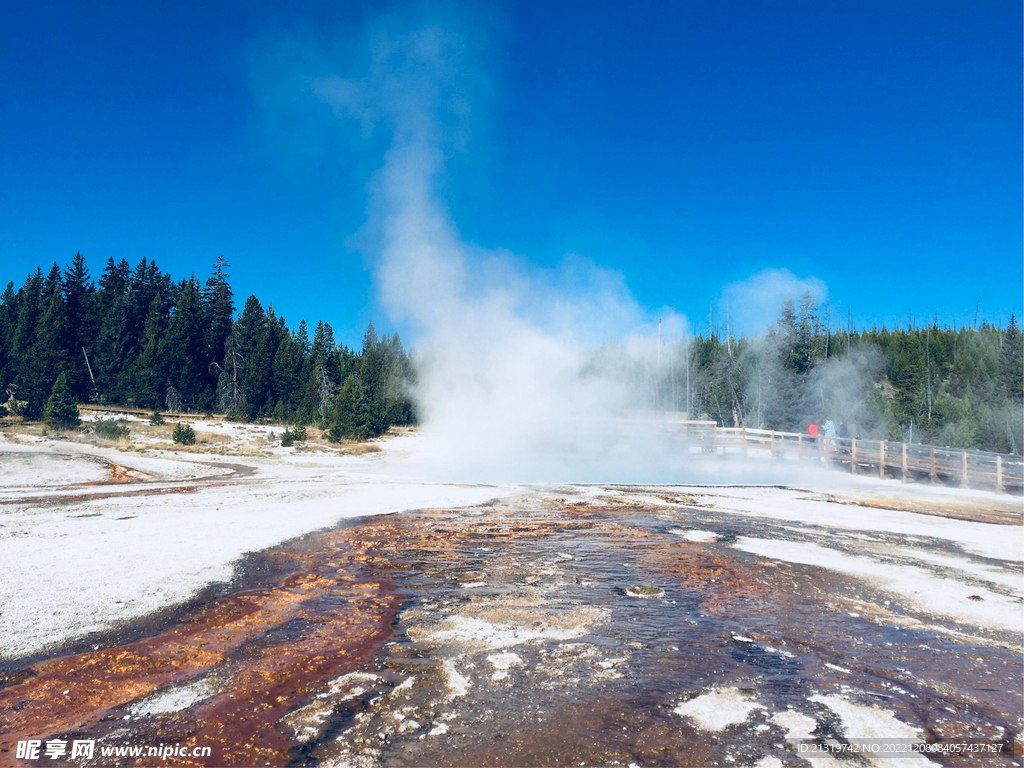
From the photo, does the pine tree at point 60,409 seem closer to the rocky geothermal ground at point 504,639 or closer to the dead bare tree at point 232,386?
the dead bare tree at point 232,386

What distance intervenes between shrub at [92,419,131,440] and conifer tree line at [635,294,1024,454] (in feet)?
86.2

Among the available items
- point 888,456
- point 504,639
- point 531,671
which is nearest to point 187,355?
point 888,456

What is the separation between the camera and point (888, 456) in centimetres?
2173

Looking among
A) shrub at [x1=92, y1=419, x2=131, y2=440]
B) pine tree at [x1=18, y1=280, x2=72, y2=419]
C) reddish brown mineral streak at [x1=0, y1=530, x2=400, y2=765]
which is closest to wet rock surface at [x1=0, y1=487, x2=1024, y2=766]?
reddish brown mineral streak at [x1=0, y1=530, x2=400, y2=765]

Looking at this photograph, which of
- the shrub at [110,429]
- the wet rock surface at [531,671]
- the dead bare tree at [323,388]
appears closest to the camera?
the wet rock surface at [531,671]

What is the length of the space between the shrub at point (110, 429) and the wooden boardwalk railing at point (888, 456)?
26.6 m

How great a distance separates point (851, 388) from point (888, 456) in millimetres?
36172

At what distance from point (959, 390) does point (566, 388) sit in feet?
168

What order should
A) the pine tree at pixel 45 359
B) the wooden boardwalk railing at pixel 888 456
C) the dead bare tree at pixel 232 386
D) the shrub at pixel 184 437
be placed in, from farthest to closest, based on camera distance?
the dead bare tree at pixel 232 386
the pine tree at pixel 45 359
the shrub at pixel 184 437
the wooden boardwalk railing at pixel 888 456

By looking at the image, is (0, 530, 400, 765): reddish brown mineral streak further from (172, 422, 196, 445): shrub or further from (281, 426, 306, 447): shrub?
(281, 426, 306, 447): shrub

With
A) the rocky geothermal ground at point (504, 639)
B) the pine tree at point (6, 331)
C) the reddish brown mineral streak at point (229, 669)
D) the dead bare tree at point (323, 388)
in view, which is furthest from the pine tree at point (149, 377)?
the reddish brown mineral streak at point (229, 669)

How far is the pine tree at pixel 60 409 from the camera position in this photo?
2694cm

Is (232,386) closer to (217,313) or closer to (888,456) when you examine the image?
(217,313)

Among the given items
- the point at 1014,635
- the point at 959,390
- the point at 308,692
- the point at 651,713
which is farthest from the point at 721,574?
the point at 959,390
